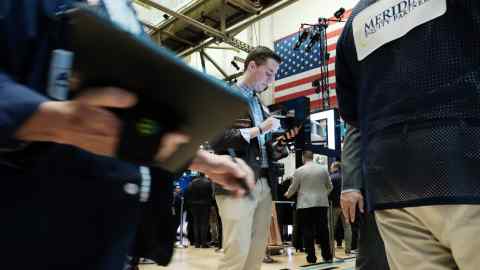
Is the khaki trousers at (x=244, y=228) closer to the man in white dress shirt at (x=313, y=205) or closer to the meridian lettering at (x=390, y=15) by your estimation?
the meridian lettering at (x=390, y=15)

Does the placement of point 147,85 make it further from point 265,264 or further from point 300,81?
point 300,81

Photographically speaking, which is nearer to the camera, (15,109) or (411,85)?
(15,109)

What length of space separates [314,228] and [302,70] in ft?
15.5

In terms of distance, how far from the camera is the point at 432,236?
111 cm

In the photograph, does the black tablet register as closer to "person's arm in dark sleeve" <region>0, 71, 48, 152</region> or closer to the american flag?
"person's arm in dark sleeve" <region>0, 71, 48, 152</region>

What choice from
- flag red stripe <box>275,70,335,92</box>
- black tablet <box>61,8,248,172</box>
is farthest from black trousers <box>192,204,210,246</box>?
black tablet <box>61,8,248,172</box>

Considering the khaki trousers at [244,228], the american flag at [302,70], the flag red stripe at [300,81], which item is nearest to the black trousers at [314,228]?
the khaki trousers at [244,228]

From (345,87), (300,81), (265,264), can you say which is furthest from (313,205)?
(300,81)

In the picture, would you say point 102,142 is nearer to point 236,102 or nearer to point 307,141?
point 236,102

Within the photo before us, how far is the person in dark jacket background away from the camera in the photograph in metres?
7.57

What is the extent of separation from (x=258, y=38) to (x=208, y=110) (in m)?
10.6

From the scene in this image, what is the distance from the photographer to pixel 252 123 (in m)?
2.39

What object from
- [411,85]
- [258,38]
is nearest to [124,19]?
[411,85]

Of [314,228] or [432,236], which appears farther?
[314,228]
